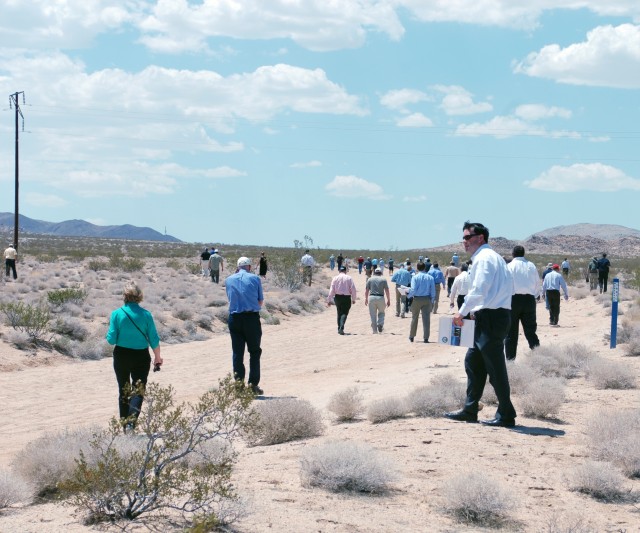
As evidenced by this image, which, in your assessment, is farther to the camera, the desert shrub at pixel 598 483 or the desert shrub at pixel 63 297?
the desert shrub at pixel 63 297

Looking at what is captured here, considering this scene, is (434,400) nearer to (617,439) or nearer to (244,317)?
(617,439)

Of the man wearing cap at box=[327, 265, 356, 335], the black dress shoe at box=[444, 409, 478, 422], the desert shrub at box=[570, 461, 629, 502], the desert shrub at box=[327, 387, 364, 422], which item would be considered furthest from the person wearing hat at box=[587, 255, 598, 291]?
the desert shrub at box=[570, 461, 629, 502]

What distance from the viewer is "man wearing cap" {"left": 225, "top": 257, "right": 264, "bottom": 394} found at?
12.5 m

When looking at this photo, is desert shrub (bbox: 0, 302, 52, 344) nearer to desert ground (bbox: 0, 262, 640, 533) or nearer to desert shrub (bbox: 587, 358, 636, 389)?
desert ground (bbox: 0, 262, 640, 533)

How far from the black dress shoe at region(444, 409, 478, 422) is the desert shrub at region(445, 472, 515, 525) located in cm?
271

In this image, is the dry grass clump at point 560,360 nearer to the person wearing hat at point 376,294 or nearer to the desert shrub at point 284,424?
the desert shrub at point 284,424

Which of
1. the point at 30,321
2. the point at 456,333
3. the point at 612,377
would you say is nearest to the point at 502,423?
the point at 456,333

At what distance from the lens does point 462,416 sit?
922cm

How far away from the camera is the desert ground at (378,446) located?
242 inches

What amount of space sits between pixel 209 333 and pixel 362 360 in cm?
798

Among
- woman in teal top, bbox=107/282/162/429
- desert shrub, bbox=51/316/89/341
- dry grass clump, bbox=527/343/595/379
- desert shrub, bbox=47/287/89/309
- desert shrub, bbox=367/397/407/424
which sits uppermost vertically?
woman in teal top, bbox=107/282/162/429

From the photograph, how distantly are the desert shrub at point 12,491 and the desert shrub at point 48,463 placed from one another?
0.13 m

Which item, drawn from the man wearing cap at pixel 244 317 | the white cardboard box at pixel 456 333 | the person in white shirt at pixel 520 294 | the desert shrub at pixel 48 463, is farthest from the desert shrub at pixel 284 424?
the person in white shirt at pixel 520 294

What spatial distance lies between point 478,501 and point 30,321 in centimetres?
1518
